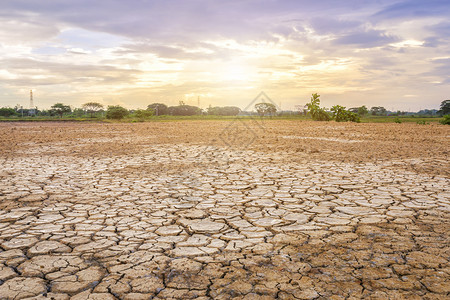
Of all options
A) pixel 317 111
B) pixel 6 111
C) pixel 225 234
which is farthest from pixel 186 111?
pixel 225 234

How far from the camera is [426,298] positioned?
2297mm

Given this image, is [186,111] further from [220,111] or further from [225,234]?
[225,234]

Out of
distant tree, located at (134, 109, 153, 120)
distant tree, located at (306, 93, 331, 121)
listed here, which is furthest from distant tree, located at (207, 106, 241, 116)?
distant tree, located at (306, 93, 331, 121)

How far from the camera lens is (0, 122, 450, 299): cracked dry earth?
248 centimetres

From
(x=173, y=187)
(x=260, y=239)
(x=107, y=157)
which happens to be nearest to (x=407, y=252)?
(x=260, y=239)

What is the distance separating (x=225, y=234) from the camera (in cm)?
Result: 348

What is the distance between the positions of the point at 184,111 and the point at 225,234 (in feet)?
256

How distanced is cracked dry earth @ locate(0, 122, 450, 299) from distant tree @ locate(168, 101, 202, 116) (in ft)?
244

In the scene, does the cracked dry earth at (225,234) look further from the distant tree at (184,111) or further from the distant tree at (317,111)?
the distant tree at (184,111)

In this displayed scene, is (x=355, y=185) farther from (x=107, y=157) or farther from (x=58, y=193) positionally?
(x=107, y=157)

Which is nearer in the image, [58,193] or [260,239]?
[260,239]

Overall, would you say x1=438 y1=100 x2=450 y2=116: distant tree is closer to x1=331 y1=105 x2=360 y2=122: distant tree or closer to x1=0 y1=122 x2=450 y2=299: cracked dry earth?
x1=331 y1=105 x2=360 y2=122: distant tree

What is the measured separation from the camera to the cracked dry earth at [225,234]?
2477mm

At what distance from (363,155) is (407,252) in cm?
628
